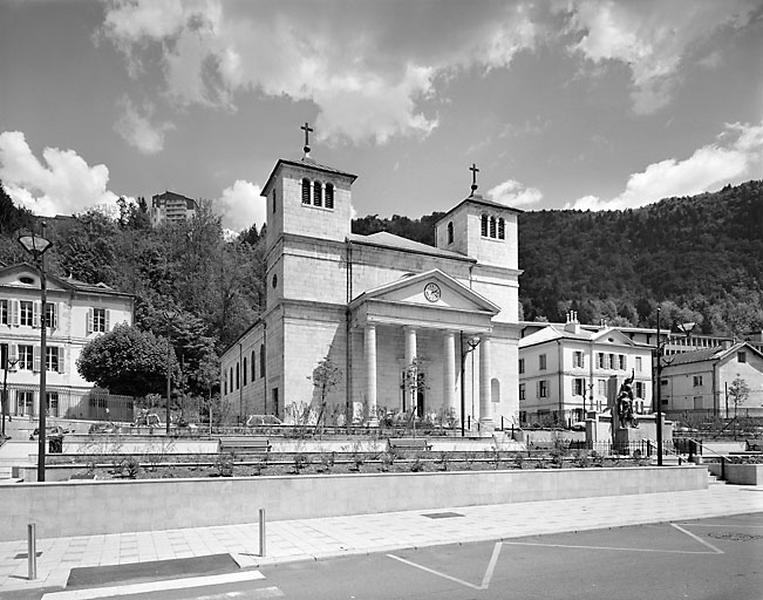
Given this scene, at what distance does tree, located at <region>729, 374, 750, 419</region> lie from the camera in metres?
60.9

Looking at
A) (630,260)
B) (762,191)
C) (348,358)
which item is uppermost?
(630,260)

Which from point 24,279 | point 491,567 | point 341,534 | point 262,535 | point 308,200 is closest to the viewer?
point 491,567

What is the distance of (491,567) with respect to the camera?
36.5ft

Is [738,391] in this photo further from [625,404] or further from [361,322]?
[361,322]

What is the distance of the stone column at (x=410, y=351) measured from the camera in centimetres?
4281

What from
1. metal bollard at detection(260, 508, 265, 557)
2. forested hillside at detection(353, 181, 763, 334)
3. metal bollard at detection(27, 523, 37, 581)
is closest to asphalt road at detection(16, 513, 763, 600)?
metal bollard at detection(260, 508, 265, 557)

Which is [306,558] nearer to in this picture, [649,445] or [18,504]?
[18,504]

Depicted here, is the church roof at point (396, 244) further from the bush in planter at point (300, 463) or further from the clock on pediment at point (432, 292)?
the bush in planter at point (300, 463)

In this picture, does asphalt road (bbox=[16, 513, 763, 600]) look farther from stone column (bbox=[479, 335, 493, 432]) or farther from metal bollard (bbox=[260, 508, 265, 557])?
stone column (bbox=[479, 335, 493, 432])

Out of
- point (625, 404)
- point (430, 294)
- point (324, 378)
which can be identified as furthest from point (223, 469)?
point (430, 294)

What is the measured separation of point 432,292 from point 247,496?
99.7ft

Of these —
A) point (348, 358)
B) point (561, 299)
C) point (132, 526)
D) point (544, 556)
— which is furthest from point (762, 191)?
point (561, 299)

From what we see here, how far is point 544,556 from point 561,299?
323 feet

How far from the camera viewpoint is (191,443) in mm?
26891
